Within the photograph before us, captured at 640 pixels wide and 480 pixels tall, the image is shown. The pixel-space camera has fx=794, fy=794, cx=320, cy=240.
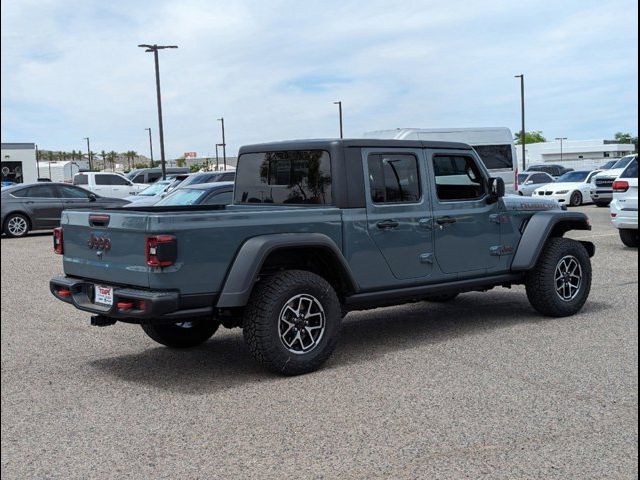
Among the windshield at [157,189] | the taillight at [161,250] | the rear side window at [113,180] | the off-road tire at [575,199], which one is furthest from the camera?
the rear side window at [113,180]

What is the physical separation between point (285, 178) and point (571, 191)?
22.7 m

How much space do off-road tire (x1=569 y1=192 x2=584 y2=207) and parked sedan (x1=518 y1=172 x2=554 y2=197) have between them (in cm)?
201

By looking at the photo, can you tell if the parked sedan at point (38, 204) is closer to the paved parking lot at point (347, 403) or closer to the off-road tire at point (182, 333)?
the paved parking lot at point (347, 403)

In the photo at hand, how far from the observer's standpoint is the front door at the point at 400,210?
6547 millimetres

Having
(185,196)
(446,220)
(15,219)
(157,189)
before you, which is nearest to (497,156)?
(157,189)

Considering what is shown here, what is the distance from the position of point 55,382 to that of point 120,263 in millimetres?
1026

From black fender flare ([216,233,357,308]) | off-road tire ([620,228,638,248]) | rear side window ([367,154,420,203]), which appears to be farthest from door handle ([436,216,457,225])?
off-road tire ([620,228,638,248])

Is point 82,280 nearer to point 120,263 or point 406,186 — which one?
point 120,263

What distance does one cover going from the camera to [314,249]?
20.1ft

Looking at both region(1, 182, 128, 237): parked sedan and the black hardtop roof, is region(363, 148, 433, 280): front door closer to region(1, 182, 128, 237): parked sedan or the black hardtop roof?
the black hardtop roof

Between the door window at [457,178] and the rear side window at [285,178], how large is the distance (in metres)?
1.16

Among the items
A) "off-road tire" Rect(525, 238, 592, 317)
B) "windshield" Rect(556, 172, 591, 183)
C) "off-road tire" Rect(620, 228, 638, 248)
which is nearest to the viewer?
"off-road tire" Rect(525, 238, 592, 317)

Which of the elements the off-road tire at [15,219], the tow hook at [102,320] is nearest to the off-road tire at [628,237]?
the tow hook at [102,320]

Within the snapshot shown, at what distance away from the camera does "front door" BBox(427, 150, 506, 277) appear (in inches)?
276
